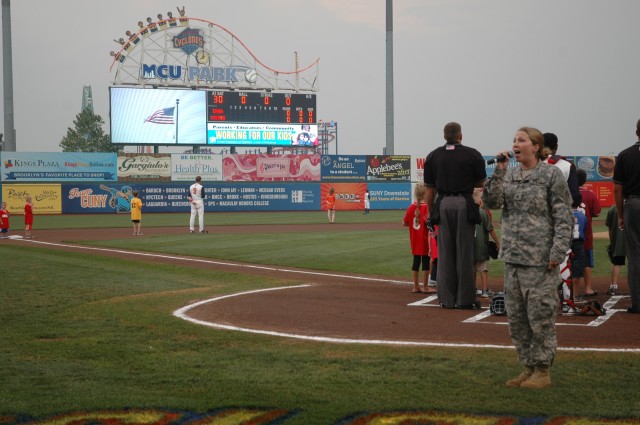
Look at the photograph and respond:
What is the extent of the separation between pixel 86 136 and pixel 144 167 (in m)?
56.6

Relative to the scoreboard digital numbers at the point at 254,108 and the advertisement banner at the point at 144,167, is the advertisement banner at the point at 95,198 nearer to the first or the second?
the advertisement banner at the point at 144,167

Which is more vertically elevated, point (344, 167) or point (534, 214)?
point (344, 167)

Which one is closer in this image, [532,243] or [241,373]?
[532,243]

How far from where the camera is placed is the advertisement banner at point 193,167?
181 feet

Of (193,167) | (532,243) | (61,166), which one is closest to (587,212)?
(532,243)

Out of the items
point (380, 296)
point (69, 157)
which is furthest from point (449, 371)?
point (69, 157)

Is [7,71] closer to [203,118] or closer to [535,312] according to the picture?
[203,118]

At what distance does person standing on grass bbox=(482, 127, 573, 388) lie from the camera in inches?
217

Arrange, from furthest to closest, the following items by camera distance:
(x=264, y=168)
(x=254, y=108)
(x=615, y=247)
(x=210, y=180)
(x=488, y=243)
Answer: (x=254, y=108), (x=264, y=168), (x=210, y=180), (x=615, y=247), (x=488, y=243)

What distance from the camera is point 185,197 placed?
173ft

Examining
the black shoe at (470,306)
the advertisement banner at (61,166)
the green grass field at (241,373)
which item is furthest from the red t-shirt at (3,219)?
the advertisement banner at (61,166)

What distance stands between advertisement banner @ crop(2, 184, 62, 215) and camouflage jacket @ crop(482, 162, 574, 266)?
47007mm

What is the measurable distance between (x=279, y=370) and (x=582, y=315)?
4252 mm

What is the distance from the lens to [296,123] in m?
58.3
